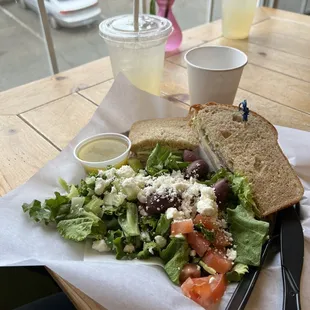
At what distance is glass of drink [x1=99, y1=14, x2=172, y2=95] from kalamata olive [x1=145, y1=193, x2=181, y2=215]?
53 centimetres

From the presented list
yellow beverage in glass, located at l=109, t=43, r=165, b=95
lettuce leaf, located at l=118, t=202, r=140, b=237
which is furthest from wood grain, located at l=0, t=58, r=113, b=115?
lettuce leaf, located at l=118, t=202, r=140, b=237

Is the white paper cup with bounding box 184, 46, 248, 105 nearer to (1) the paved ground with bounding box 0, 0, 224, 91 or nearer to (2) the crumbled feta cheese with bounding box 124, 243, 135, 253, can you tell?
(2) the crumbled feta cheese with bounding box 124, 243, 135, 253

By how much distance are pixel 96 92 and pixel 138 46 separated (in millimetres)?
245

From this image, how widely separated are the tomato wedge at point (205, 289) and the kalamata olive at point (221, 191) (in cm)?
16

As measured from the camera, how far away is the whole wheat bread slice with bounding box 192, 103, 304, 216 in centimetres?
84

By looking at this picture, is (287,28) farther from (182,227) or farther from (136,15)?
(182,227)

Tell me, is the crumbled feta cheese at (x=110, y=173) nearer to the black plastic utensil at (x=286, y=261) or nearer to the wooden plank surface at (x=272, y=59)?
the black plastic utensil at (x=286, y=261)

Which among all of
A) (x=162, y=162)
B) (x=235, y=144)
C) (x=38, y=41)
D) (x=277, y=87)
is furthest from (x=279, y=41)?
(x=38, y=41)

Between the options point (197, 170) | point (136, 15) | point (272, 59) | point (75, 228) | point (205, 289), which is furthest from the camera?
point (272, 59)

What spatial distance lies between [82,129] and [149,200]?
0.35 m

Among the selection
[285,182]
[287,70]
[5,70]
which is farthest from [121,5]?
[285,182]

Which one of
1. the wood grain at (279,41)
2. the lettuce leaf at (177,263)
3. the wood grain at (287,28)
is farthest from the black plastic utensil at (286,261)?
the wood grain at (287,28)

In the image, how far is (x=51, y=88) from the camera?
1.35 m

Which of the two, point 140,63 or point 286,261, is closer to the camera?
point 286,261
